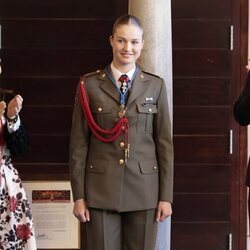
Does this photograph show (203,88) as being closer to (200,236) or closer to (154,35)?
(154,35)

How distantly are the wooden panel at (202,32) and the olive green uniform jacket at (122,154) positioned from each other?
4.08ft

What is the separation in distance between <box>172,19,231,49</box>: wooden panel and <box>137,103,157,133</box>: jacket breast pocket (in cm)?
128

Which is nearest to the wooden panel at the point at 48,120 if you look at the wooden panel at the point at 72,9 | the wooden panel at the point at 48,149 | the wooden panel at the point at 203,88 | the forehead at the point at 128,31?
the wooden panel at the point at 48,149

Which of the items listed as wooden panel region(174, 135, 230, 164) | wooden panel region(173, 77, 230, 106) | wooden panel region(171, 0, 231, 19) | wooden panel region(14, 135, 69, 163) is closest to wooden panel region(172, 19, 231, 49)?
wooden panel region(171, 0, 231, 19)

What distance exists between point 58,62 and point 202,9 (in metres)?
0.91

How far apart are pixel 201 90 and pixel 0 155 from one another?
4.45 ft

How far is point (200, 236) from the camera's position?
147 inches

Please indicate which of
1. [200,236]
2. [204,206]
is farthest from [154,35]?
[200,236]

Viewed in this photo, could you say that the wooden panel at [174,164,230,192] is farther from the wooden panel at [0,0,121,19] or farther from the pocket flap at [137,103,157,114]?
the pocket flap at [137,103,157,114]

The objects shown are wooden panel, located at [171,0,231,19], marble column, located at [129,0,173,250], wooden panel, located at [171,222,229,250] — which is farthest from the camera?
wooden panel, located at [171,222,229,250]

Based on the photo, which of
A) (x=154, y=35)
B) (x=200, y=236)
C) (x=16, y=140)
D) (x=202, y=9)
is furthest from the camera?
(x=200, y=236)

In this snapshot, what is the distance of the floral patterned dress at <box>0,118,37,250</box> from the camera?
2.84m

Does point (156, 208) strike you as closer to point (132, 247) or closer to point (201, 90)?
point (132, 247)

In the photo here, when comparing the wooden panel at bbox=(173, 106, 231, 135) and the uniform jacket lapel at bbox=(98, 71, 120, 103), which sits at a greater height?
the uniform jacket lapel at bbox=(98, 71, 120, 103)
